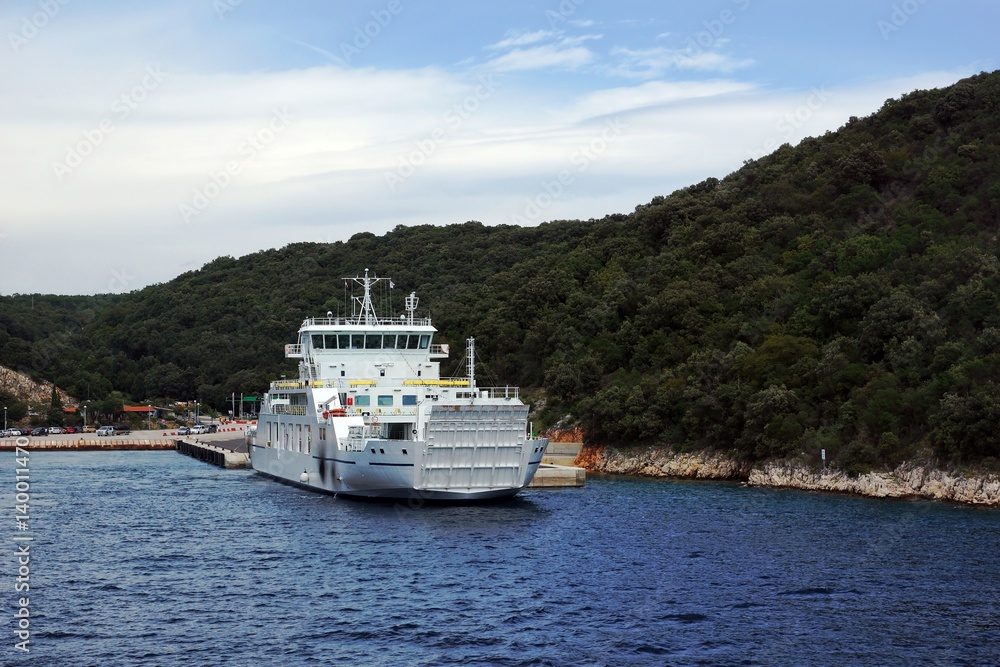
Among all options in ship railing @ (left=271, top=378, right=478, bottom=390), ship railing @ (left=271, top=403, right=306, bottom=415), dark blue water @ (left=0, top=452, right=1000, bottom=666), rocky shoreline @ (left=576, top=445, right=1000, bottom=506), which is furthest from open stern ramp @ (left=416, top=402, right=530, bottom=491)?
rocky shoreline @ (left=576, top=445, right=1000, bottom=506)

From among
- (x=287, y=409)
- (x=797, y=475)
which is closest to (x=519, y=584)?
(x=797, y=475)

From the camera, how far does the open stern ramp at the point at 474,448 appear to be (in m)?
48.5

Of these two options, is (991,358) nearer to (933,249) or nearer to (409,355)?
(933,249)

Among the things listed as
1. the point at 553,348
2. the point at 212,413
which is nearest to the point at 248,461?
the point at 553,348

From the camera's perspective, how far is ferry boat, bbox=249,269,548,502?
49.2 m

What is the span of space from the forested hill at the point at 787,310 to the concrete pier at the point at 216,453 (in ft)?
83.0

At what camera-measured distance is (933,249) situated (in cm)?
7981

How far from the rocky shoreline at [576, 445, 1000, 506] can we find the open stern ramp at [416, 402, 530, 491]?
63.7 feet

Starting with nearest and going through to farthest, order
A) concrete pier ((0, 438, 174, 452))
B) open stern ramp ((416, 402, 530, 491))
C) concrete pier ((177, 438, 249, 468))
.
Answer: open stern ramp ((416, 402, 530, 491)) < concrete pier ((177, 438, 249, 468)) < concrete pier ((0, 438, 174, 452))

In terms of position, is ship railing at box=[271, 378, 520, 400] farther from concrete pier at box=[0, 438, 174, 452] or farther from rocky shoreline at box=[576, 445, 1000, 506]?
concrete pier at box=[0, 438, 174, 452]

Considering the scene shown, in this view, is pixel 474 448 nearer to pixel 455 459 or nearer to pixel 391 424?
pixel 455 459

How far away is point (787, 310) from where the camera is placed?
82.0 meters

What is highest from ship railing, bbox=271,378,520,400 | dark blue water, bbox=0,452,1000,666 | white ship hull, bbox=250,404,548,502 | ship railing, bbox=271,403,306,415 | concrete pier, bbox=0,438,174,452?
ship railing, bbox=271,378,520,400
